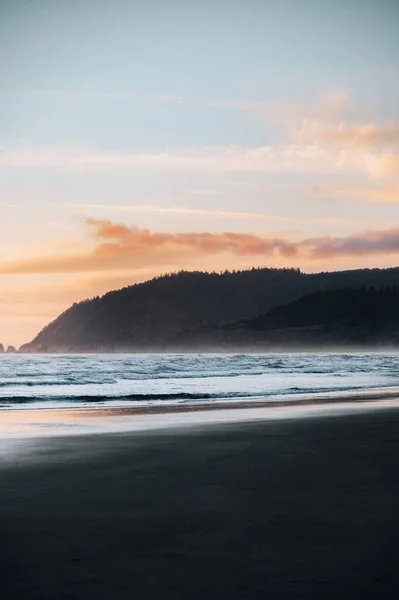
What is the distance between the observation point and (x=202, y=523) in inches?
265

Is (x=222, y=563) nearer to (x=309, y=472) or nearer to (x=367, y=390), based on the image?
(x=309, y=472)

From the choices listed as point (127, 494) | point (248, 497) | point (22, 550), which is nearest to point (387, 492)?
point (248, 497)

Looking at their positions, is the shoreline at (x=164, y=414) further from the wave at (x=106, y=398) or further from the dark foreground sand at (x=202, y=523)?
the dark foreground sand at (x=202, y=523)

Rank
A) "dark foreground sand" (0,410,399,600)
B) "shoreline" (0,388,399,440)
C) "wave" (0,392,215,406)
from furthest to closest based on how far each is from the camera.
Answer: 1. "wave" (0,392,215,406)
2. "shoreline" (0,388,399,440)
3. "dark foreground sand" (0,410,399,600)

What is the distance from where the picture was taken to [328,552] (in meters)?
5.71

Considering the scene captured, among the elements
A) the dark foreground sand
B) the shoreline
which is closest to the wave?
the shoreline

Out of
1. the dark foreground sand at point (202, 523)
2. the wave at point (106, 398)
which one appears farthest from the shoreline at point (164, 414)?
the dark foreground sand at point (202, 523)

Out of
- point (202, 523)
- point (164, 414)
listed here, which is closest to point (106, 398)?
point (164, 414)

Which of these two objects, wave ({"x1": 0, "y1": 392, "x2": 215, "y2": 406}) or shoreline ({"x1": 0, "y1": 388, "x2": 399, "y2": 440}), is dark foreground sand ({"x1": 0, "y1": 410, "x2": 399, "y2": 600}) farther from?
wave ({"x1": 0, "y1": 392, "x2": 215, "y2": 406})

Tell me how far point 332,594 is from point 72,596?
59.4 inches

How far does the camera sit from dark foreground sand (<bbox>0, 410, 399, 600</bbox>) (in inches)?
197

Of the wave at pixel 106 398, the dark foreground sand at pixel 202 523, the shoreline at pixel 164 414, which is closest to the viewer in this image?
the dark foreground sand at pixel 202 523

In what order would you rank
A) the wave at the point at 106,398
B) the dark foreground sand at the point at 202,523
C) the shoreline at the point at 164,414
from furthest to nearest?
the wave at the point at 106,398
the shoreline at the point at 164,414
the dark foreground sand at the point at 202,523

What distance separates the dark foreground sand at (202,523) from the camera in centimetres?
500
